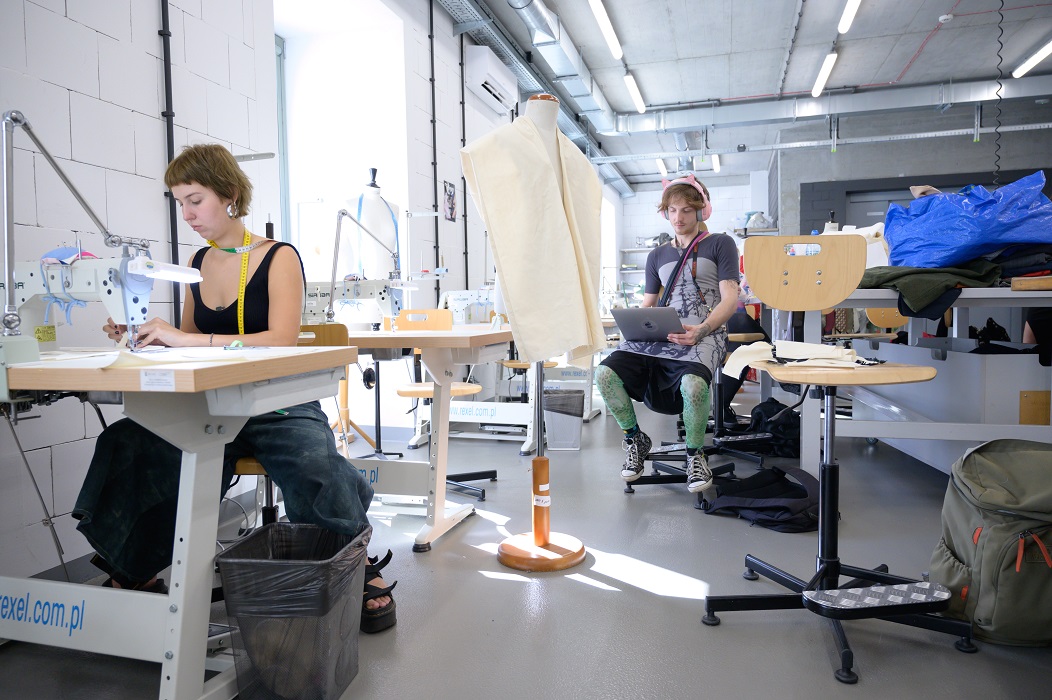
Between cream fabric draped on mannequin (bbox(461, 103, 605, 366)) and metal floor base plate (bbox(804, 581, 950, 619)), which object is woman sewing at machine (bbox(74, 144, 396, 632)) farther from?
metal floor base plate (bbox(804, 581, 950, 619))

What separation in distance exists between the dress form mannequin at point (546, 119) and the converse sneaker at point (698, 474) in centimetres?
144

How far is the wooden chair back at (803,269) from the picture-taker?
7.66ft

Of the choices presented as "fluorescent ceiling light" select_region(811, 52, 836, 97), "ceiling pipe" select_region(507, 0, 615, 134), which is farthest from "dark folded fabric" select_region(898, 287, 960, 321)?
"fluorescent ceiling light" select_region(811, 52, 836, 97)

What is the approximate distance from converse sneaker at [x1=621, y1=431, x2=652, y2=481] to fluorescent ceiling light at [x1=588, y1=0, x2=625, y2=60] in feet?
13.5

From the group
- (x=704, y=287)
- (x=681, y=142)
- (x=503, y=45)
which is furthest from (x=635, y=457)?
(x=681, y=142)

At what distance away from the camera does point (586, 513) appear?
280 centimetres

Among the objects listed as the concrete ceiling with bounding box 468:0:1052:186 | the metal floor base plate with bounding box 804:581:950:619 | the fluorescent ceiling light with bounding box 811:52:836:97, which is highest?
the concrete ceiling with bounding box 468:0:1052:186

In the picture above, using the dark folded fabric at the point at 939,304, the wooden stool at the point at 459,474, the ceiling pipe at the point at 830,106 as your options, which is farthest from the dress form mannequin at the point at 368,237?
the ceiling pipe at the point at 830,106

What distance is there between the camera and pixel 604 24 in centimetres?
592

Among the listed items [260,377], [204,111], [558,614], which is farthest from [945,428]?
A: [204,111]

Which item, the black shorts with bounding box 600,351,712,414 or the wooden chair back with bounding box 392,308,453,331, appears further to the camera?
the wooden chair back with bounding box 392,308,453,331

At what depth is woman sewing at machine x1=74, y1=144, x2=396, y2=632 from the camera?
5.08 ft

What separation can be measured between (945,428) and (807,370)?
122 cm

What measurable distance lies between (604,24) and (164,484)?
18.3ft
